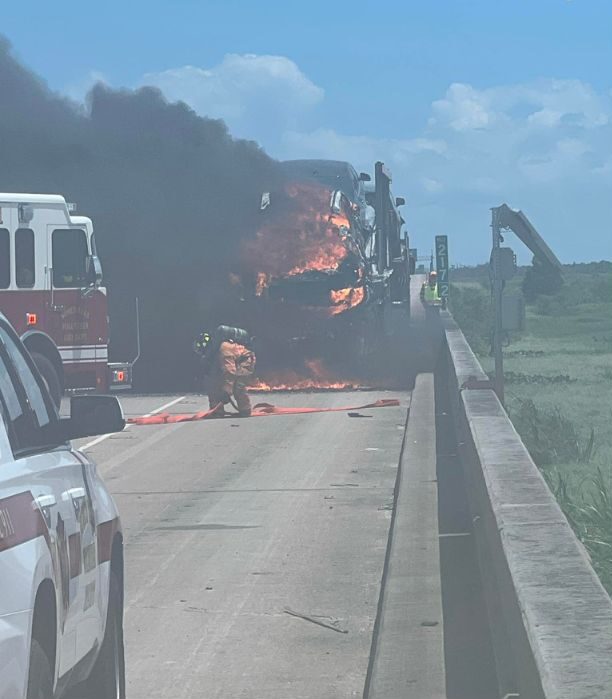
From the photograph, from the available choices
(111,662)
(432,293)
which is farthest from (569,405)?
(432,293)

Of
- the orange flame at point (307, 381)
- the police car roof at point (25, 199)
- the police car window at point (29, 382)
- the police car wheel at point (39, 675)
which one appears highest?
the police car roof at point (25, 199)

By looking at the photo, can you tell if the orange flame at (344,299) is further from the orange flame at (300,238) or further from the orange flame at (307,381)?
the orange flame at (307,381)

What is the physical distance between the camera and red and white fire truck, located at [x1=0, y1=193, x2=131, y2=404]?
2094 centimetres

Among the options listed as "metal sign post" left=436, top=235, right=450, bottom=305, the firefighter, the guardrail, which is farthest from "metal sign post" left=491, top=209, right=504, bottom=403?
"metal sign post" left=436, top=235, right=450, bottom=305

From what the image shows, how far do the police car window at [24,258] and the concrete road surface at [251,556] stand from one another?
3037 mm

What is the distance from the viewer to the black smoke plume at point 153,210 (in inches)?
1164

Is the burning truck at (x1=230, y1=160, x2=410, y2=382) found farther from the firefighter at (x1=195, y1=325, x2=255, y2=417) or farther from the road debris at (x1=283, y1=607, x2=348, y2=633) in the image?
the road debris at (x1=283, y1=607, x2=348, y2=633)

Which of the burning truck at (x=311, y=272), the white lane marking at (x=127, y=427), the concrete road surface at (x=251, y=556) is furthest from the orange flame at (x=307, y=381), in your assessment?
the concrete road surface at (x=251, y=556)

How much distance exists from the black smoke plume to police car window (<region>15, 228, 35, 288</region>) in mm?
7828

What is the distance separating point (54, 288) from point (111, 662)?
1604 centimetres

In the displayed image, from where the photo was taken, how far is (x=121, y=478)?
15297mm

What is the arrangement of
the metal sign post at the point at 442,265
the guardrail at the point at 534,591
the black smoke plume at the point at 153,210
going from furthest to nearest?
the metal sign post at the point at 442,265, the black smoke plume at the point at 153,210, the guardrail at the point at 534,591

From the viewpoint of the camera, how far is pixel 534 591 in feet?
16.9

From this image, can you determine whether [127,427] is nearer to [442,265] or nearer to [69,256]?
[69,256]
